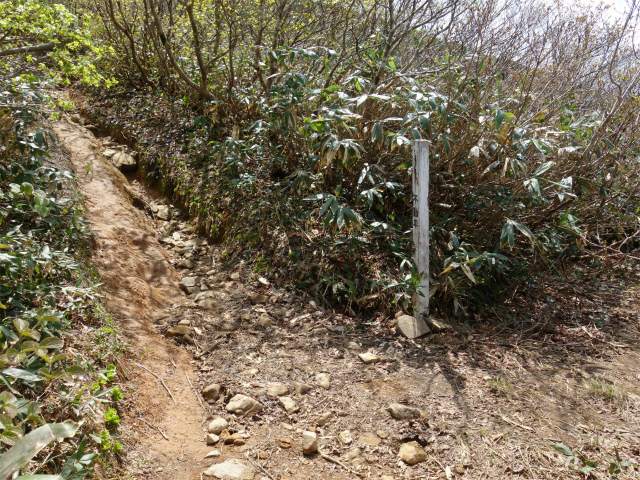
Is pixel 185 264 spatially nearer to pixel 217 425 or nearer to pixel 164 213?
pixel 164 213

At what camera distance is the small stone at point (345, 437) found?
2637mm

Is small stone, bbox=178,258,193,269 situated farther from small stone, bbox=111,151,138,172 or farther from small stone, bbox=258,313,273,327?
small stone, bbox=111,151,138,172

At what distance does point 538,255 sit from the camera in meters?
4.26

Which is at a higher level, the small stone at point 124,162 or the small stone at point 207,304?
the small stone at point 124,162

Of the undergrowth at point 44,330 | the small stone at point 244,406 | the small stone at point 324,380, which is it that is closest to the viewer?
the undergrowth at point 44,330

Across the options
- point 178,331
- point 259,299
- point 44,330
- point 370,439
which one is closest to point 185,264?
point 259,299

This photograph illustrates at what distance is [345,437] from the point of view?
267 cm

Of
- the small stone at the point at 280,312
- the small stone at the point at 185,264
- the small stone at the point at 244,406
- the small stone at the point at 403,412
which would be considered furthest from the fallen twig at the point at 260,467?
the small stone at the point at 185,264

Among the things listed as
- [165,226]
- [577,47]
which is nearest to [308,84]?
[165,226]

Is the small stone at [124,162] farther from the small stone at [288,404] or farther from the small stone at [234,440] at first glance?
the small stone at [234,440]

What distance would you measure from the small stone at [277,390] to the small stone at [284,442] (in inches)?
16.0

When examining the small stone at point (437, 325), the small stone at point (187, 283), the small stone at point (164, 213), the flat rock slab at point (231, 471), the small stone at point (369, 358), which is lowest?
the flat rock slab at point (231, 471)

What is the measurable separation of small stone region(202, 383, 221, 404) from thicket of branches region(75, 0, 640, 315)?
142 cm

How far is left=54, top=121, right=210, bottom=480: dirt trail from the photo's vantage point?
2.54 metres
